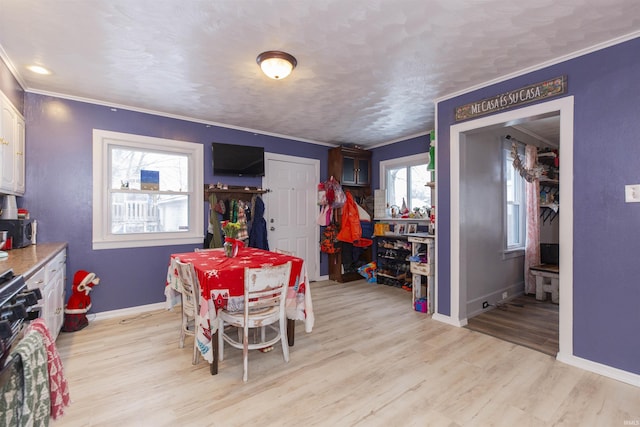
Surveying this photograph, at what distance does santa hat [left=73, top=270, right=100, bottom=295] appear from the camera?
3244mm

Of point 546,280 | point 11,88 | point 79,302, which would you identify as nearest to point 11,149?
point 11,88

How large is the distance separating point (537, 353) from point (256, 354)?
8.10ft

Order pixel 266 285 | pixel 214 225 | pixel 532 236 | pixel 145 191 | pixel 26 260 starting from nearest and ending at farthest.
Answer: pixel 26 260 → pixel 266 285 → pixel 145 191 → pixel 214 225 → pixel 532 236

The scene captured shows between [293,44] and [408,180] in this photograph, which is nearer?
[293,44]

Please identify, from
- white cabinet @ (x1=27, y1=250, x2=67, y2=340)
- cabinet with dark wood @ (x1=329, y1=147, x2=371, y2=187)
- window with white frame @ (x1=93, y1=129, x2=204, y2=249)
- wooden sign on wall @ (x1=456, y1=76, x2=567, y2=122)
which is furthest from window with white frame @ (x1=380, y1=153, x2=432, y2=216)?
white cabinet @ (x1=27, y1=250, x2=67, y2=340)

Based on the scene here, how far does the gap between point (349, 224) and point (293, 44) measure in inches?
133

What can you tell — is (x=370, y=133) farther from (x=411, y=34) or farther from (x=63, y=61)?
(x=63, y=61)

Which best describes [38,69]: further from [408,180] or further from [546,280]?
[546,280]

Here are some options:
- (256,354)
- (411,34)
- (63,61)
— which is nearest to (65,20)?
(63,61)

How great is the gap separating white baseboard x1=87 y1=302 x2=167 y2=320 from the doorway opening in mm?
3593

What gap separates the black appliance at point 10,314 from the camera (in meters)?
0.88

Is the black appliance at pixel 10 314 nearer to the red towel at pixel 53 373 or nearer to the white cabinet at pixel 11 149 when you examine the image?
the red towel at pixel 53 373

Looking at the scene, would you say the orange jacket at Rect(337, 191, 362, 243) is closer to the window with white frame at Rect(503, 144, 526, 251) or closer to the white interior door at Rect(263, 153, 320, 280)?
the white interior door at Rect(263, 153, 320, 280)

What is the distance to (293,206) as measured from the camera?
5.29 meters
